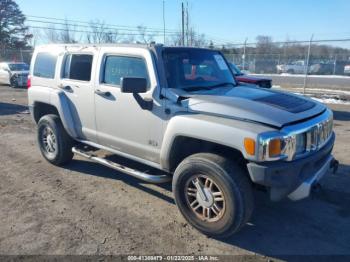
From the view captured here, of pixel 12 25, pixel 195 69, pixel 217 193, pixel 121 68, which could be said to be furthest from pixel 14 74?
pixel 12 25

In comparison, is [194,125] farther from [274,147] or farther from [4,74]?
[4,74]

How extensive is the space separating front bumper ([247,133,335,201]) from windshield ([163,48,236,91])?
1.45 m

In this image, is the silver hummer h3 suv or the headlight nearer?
the headlight

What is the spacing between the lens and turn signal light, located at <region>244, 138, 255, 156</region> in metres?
3.04

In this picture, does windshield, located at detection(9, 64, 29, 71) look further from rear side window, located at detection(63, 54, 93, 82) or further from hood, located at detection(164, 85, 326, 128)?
hood, located at detection(164, 85, 326, 128)

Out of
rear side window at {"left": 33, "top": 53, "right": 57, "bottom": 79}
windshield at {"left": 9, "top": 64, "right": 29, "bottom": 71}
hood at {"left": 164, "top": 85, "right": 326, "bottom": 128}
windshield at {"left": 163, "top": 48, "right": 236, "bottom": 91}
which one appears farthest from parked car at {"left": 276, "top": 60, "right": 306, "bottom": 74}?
hood at {"left": 164, "top": 85, "right": 326, "bottom": 128}

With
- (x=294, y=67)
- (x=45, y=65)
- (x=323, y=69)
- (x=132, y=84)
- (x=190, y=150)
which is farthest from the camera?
(x=294, y=67)

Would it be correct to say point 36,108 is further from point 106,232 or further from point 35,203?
point 106,232

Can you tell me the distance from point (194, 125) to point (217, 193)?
2.48 feet

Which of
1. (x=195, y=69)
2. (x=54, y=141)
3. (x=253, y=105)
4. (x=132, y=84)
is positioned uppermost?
(x=195, y=69)

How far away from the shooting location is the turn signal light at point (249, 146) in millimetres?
3045

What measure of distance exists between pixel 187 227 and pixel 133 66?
2.10 metres

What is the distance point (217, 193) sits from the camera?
3465 millimetres

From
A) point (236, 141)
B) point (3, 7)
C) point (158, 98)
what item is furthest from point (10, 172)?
point (3, 7)
